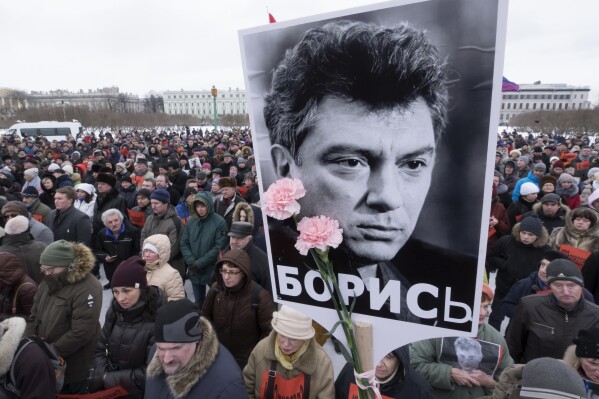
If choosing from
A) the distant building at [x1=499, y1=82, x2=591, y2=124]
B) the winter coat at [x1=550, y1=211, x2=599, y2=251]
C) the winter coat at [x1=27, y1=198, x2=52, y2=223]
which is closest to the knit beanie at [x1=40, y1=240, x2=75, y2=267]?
the winter coat at [x1=27, y1=198, x2=52, y2=223]

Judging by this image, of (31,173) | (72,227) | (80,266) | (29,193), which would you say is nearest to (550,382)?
(80,266)

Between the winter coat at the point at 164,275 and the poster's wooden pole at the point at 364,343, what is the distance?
234 cm

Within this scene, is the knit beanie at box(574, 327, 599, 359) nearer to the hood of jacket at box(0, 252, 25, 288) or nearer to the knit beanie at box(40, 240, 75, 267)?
the knit beanie at box(40, 240, 75, 267)

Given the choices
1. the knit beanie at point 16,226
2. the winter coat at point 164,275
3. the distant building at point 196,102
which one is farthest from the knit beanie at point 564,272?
the distant building at point 196,102

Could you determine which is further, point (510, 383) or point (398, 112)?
point (510, 383)

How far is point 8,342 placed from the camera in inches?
82.1

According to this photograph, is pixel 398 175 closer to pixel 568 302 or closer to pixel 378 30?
pixel 378 30

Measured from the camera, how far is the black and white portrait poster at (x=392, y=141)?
105cm

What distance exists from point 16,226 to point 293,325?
2998mm

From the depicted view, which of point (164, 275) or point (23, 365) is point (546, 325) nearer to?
point (164, 275)

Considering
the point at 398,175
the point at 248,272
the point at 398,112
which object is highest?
the point at 398,112

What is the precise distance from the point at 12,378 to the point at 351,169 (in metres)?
2.15

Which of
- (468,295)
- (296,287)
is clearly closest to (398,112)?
(468,295)

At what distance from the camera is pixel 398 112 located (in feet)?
3.77
